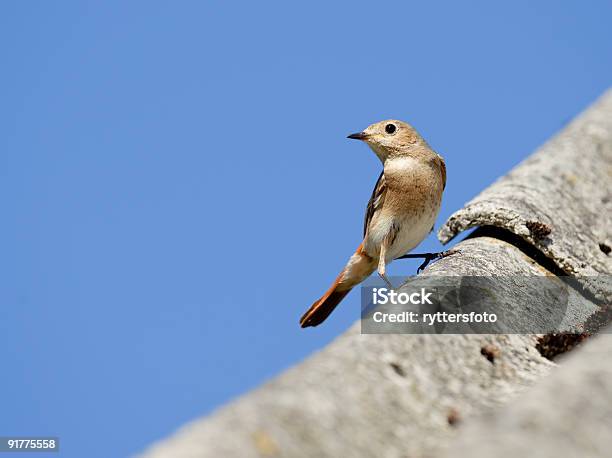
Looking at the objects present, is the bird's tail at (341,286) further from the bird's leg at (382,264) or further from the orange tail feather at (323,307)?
the bird's leg at (382,264)

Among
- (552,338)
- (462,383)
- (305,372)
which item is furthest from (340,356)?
(552,338)

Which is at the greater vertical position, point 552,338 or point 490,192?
point 490,192

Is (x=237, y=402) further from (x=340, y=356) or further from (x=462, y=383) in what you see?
(x=462, y=383)

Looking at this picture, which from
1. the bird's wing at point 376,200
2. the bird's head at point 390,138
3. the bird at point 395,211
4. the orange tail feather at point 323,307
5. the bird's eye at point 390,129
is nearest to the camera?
the orange tail feather at point 323,307

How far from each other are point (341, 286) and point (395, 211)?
74 cm

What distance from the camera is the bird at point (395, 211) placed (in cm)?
643

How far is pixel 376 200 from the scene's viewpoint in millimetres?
6629

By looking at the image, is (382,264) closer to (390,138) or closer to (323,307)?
(323,307)

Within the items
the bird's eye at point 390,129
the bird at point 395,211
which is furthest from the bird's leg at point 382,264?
the bird's eye at point 390,129

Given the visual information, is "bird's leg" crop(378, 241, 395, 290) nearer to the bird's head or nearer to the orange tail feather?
the orange tail feather

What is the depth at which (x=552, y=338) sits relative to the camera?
3.93 metres

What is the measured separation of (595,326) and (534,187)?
67.6 inches

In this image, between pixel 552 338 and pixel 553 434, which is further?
pixel 552 338

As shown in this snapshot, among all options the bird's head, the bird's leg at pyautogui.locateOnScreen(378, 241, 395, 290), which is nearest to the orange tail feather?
the bird's leg at pyautogui.locateOnScreen(378, 241, 395, 290)
